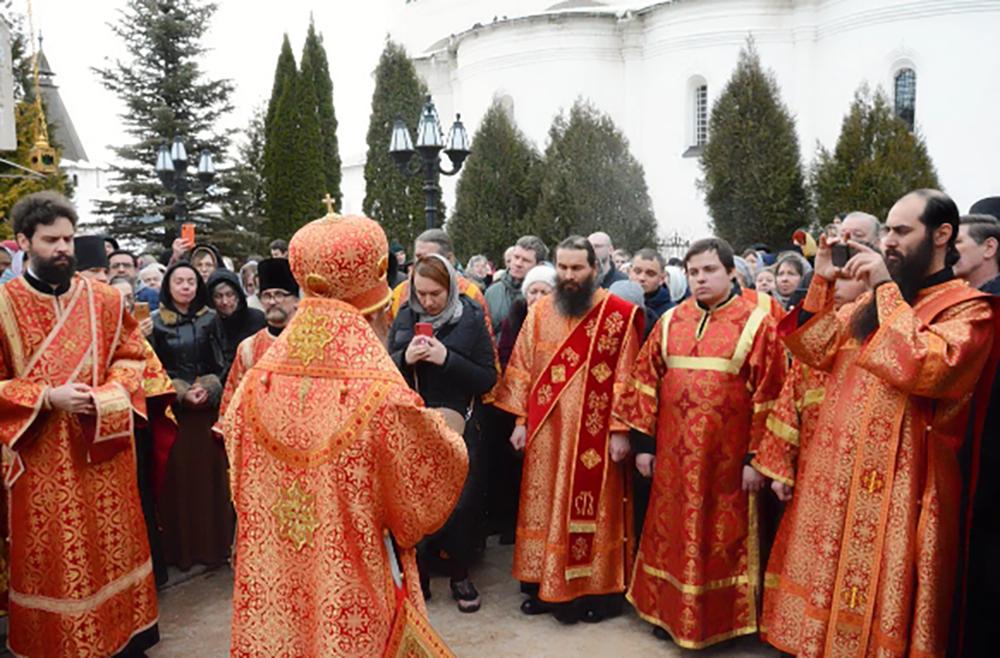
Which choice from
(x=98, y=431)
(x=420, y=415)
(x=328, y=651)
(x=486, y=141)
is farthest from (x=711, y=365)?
(x=486, y=141)

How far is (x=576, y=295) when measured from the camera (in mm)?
4688

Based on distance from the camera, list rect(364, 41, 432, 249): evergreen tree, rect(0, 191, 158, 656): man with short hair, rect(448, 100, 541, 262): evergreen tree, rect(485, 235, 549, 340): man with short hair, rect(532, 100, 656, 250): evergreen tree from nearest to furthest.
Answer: rect(0, 191, 158, 656): man with short hair
rect(485, 235, 549, 340): man with short hair
rect(532, 100, 656, 250): evergreen tree
rect(448, 100, 541, 262): evergreen tree
rect(364, 41, 432, 249): evergreen tree

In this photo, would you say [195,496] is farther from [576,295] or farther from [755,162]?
[755,162]

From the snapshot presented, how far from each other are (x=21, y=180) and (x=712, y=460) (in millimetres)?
17843

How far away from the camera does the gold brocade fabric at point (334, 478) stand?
2473 mm

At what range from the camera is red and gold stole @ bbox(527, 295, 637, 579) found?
15.2ft

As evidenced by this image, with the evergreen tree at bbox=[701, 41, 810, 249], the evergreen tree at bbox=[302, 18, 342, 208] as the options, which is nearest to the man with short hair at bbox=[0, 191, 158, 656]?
the evergreen tree at bbox=[701, 41, 810, 249]

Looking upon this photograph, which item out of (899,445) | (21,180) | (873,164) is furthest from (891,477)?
(21,180)

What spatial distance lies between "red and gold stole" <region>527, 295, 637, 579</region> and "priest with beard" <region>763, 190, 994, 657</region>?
1263 millimetres

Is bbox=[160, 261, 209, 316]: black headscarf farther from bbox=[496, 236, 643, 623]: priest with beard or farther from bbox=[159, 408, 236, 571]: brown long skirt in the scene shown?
bbox=[496, 236, 643, 623]: priest with beard

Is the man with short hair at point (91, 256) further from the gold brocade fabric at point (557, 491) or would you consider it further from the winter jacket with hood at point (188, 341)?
the gold brocade fabric at point (557, 491)

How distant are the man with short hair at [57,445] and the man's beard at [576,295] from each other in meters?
2.17

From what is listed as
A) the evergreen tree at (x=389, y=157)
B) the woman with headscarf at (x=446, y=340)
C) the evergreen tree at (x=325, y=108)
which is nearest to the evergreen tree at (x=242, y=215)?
the evergreen tree at (x=325, y=108)

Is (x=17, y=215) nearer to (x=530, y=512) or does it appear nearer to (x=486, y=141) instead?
(x=530, y=512)
